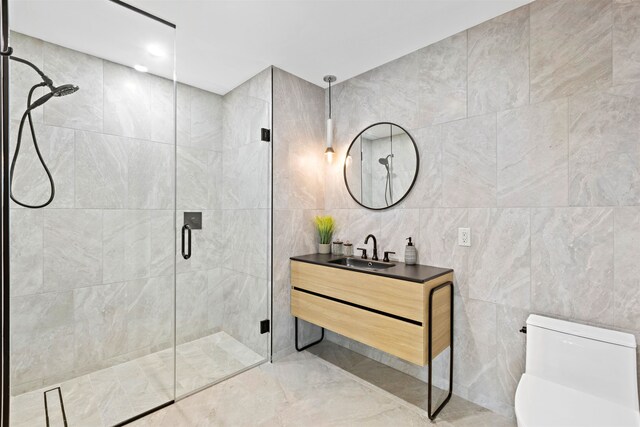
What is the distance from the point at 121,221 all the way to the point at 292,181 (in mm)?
1319

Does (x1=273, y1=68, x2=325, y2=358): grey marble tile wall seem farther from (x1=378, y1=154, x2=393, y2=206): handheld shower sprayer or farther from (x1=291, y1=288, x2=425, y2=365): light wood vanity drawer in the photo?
(x1=378, y1=154, x2=393, y2=206): handheld shower sprayer

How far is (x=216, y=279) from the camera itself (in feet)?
8.04

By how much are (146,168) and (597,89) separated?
2684 millimetres

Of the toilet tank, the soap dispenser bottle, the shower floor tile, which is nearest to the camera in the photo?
the toilet tank

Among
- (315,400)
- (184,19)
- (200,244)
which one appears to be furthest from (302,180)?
(315,400)

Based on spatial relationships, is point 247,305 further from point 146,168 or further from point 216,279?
point 146,168

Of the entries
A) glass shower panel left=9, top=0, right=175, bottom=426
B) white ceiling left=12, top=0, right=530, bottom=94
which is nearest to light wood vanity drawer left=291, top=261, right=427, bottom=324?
glass shower panel left=9, top=0, right=175, bottom=426

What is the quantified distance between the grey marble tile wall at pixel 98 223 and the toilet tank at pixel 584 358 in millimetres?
2288

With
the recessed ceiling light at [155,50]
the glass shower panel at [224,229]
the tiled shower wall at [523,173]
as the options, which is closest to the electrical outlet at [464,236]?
the tiled shower wall at [523,173]

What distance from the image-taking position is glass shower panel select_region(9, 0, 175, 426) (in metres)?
1.52

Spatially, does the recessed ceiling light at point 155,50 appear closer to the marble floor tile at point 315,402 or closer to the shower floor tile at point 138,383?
the shower floor tile at point 138,383

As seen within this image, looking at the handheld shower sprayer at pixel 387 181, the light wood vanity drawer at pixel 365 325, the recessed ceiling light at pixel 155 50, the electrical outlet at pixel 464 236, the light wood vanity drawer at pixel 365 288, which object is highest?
the recessed ceiling light at pixel 155 50

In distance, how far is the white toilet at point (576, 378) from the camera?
125 cm

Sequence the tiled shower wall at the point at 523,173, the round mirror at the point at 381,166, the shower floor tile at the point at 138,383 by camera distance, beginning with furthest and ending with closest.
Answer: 1. the round mirror at the point at 381,166
2. the shower floor tile at the point at 138,383
3. the tiled shower wall at the point at 523,173
